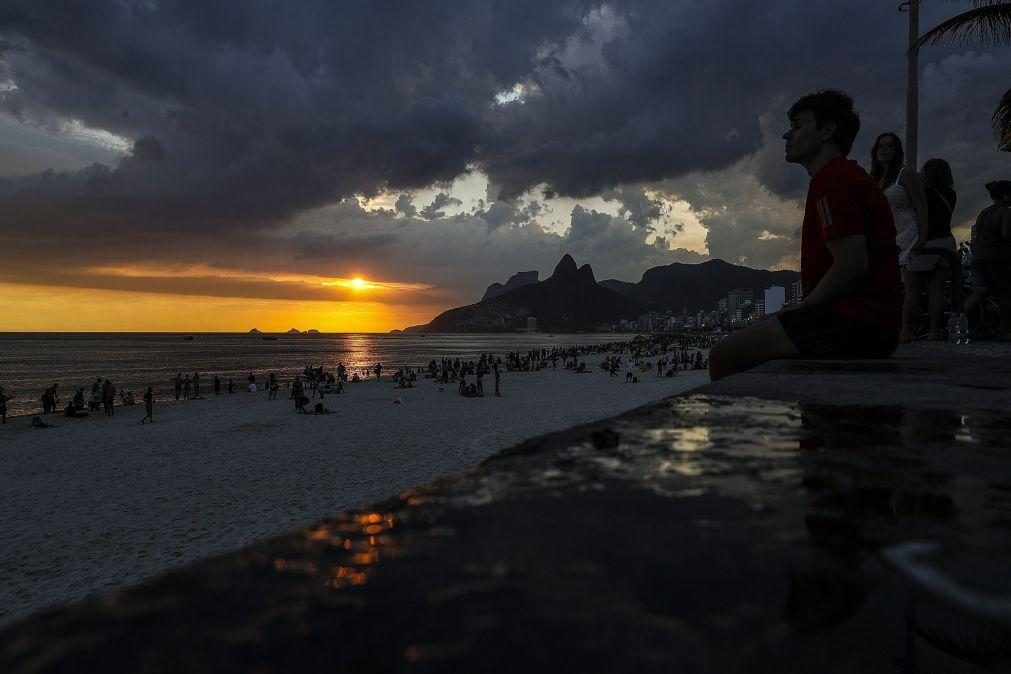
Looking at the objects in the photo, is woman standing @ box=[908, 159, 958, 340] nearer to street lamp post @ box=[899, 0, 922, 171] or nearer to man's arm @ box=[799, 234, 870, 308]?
street lamp post @ box=[899, 0, 922, 171]

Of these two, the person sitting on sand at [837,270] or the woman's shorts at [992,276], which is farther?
the woman's shorts at [992,276]

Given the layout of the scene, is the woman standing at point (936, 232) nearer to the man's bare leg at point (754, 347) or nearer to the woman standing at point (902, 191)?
the woman standing at point (902, 191)

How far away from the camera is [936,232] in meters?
7.26

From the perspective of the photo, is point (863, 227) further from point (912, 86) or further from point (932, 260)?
point (912, 86)

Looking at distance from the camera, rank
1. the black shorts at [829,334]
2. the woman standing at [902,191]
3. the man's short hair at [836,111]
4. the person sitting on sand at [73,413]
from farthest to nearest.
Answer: the person sitting on sand at [73,413], the woman standing at [902,191], the man's short hair at [836,111], the black shorts at [829,334]

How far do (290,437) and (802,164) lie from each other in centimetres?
1930

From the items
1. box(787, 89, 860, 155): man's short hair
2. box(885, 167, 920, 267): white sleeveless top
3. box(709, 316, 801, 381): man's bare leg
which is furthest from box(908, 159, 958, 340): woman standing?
box(709, 316, 801, 381): man's bare leg

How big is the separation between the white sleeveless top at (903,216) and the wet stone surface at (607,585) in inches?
280

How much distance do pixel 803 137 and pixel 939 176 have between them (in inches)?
209

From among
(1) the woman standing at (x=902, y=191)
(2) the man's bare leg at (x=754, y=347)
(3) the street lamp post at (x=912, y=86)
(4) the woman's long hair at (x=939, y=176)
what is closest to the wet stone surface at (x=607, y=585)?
(2) the man's bare leg at (x=754, y=347)

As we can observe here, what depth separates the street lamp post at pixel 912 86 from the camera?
31.4ft

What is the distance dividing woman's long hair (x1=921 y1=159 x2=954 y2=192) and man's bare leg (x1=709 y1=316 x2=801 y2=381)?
585 centimetres

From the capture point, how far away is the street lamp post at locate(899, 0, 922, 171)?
31.4ft

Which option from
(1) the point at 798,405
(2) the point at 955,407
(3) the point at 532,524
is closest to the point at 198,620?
(3) the point at 532,524
